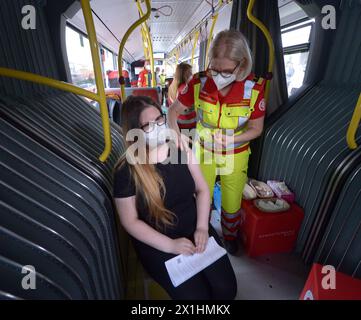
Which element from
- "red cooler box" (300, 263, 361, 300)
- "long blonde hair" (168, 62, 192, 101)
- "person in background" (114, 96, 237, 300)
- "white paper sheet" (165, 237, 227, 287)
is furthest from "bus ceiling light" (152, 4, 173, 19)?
"red cooler box" (300, 263, 361, 300)

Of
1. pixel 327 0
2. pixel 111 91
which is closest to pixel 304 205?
pixel 327 0

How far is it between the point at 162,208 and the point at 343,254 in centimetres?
132

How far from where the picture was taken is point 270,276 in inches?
76.4

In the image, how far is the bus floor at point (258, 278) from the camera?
5.71 feet

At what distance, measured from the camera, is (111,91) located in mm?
4551

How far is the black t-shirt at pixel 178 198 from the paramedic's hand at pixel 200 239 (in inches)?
2.7

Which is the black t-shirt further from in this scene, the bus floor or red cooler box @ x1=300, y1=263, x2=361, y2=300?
red cooler box @ x1=300, y1=263, x2=361, y2=300

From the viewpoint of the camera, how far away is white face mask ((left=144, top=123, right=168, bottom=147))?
4.27ft

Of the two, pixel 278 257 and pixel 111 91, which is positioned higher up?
pixel 111 91

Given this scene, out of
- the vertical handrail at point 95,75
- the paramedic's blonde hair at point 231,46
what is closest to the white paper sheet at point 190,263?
the vertical handrail at point 95,75

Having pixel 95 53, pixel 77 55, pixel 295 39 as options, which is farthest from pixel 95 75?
pixel 77 55

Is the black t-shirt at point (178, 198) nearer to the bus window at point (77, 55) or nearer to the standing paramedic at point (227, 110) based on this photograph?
the standing paramedic at point (227, 110)

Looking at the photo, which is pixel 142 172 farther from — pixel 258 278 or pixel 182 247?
pixel 258 278

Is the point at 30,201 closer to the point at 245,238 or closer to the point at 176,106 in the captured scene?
the point at 176,106
